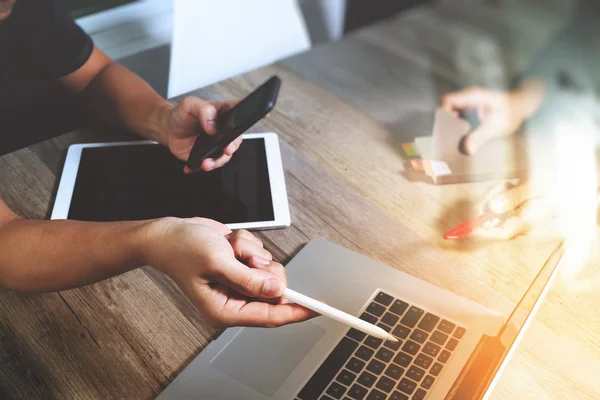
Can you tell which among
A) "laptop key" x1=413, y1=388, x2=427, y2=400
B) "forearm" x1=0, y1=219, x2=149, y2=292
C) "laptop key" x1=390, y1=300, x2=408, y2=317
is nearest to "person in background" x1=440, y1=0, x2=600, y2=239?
"laptop key" x1=390, y1=300, x2=408, y2=317

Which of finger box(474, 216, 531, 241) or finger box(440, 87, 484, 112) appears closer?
finger box(474, 216, 531, 241)

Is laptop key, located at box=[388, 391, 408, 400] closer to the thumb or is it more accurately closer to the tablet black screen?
the thumb

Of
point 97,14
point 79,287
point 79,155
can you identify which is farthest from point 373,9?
point 79,287

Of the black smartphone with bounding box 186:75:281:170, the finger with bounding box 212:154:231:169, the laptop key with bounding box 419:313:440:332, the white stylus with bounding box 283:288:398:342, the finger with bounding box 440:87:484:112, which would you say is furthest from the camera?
the finger with bounding box 440:87:484:112

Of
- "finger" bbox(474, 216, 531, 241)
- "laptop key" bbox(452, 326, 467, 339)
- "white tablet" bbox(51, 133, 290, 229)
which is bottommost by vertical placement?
"finger" bbox(474, 216, 531, 241)

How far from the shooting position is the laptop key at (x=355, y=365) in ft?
2.15

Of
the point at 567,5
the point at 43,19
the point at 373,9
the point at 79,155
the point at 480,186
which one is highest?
the point at 43,19

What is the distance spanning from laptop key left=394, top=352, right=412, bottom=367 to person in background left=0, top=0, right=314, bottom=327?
14 cm

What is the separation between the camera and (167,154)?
38.8 inches

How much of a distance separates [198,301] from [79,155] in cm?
49

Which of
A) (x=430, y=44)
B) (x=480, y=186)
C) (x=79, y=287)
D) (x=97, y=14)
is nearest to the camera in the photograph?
(x=79, y=287)

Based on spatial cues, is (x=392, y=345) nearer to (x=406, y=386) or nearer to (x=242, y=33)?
(x=406, y=386)

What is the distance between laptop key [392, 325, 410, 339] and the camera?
0.69 metres

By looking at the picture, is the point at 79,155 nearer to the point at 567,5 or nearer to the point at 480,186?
the point at 480,186
